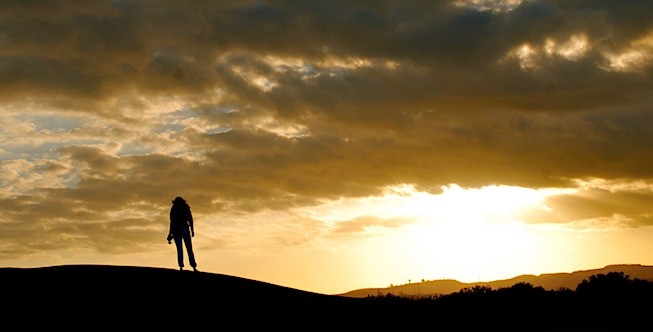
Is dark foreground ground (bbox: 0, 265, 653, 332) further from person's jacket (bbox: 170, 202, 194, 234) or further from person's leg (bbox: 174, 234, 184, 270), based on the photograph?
person's jacket (bbox: 170, 202, 194, 234)

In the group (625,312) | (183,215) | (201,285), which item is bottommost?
(625,312)

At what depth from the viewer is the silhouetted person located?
2964 cm

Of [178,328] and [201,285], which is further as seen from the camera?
[201,285]

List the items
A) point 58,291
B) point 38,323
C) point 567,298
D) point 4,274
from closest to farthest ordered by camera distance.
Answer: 1. point 38,323
2. point 58,291
3. point 4,274
4. point 567,298

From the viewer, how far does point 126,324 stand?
23.5m

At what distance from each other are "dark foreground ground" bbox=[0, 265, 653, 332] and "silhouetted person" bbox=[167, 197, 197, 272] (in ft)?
2.94

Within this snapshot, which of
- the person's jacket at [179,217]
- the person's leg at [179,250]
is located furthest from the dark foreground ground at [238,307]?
the person's jacket at [179,217]

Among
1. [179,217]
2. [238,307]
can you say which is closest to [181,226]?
[179,217]

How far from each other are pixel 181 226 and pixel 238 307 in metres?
4.63

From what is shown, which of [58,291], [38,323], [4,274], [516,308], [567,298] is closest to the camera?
[38,323]

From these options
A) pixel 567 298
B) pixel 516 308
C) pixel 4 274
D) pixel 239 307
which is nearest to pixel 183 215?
pixel 239 307

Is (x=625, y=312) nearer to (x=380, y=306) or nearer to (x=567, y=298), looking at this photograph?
(x=567, y=298)

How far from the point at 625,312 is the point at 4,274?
23.7 m

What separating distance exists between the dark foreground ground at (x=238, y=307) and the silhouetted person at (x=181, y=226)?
2.94 ft
